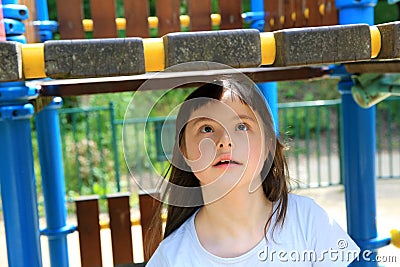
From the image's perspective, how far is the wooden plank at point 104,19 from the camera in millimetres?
2115

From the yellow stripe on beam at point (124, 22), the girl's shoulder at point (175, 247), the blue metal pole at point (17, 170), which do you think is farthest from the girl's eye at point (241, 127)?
the yellow stripe on beam at point (124, 22)

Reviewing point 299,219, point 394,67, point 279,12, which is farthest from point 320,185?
point 299,219

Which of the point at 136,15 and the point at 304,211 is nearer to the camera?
the point at 304,211

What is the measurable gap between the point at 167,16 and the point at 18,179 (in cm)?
105

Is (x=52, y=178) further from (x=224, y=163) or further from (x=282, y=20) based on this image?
(x=224, y=163)

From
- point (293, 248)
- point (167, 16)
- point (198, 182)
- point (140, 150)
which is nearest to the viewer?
point (293, 248)

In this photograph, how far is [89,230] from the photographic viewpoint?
253 centimetres

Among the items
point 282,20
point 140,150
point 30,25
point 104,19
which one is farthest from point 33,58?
point 140,150

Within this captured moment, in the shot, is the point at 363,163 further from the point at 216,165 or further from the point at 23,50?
the point at 23,50

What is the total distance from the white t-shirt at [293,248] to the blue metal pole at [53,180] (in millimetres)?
1341

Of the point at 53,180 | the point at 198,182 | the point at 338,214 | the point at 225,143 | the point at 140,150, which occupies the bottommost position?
the point at 338,214

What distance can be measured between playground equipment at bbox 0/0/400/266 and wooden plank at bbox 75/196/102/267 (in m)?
0.10

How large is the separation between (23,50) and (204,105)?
36 cm

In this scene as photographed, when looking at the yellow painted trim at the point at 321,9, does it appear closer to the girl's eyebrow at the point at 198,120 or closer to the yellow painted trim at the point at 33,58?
the girl's eyebrow at the point at 198,120
